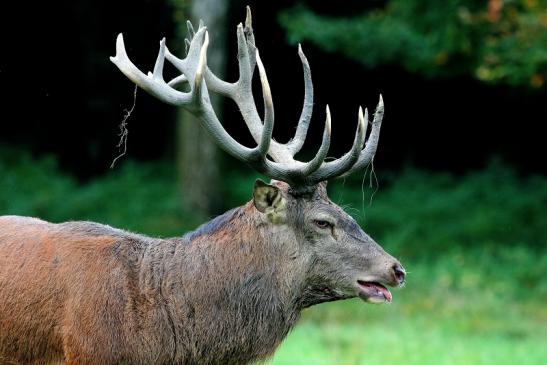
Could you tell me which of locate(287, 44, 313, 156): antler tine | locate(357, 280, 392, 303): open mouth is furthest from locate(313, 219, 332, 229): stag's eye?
locate(287, 44, 313, 156): antler tine

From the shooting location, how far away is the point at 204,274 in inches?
222

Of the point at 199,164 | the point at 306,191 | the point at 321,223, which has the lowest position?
the point at 199,164

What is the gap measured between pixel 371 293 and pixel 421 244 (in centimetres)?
1035

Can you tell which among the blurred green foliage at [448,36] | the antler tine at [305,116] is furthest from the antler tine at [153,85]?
the blurred green foliage at [448,36]

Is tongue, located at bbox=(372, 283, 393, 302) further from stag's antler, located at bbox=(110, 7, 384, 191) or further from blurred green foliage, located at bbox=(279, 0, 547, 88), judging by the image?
blurred green foliage, located at bbox=(279, 0, 547, 88)

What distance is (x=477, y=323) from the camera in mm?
12453

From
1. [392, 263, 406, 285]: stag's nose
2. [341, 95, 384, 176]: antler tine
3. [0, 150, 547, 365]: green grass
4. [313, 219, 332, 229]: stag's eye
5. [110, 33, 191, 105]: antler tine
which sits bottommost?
[0, 150, 547, 365]: green grass

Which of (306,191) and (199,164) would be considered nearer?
(306,191)

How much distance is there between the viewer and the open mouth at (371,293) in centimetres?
562

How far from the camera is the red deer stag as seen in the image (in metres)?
5.43

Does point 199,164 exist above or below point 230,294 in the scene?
below

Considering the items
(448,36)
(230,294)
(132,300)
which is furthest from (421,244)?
(132,300)

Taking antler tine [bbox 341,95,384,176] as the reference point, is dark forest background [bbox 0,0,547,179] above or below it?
below

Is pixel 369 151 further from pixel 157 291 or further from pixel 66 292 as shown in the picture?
pixel 66 292
